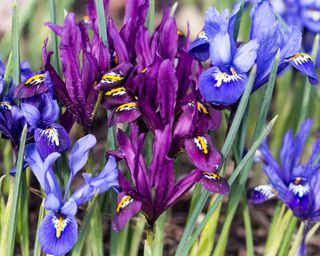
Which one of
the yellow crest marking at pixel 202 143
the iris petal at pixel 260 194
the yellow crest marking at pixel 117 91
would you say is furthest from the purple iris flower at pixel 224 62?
the iris petal at pixel 260 194

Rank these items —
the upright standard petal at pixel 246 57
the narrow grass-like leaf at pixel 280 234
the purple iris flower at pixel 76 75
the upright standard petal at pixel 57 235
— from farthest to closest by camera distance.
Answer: the narrow grass-like leaf at pixel 280 234, the purple iris flower at pixel 76 75, the upright standard petal at pixel 246 57, the upright standard petal at pixel 57 235

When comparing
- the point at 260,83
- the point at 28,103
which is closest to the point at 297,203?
the point at 260,83

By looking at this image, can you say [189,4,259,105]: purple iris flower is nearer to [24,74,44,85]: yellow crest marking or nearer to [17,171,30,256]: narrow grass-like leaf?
[24,74,44,85]: yellow crest marking

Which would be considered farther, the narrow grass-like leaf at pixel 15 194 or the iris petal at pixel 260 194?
the iris petal at pixel 260 194

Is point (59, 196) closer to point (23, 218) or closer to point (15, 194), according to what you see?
point (15, 194)

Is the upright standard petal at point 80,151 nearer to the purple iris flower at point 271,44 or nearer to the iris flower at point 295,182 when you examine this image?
the purple iris flower at point 271,44

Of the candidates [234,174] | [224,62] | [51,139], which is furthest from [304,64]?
[51,139]
